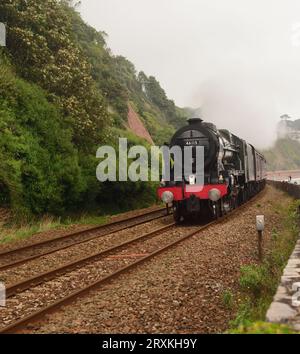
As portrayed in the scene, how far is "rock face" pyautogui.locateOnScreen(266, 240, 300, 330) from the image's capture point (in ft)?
15.7

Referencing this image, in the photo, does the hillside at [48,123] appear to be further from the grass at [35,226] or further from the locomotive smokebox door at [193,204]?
the locomotive smokebox door at [193,204]

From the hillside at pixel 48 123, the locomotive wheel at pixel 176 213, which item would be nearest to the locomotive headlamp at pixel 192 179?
the locomotive wheel at pixel 176 213

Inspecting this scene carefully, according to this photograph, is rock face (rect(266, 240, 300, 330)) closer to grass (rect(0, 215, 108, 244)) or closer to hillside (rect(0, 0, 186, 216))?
grass (rect(0, 215, 108, 244))

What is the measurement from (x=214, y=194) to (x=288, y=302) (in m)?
10.0

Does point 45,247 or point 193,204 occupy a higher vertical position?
point 193,204

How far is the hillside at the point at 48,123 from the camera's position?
1570cm

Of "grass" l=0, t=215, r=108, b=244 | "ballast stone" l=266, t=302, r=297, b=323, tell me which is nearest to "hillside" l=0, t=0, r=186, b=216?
"grass" l=0, t=215, r=108, b=244

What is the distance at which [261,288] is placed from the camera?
6934mm

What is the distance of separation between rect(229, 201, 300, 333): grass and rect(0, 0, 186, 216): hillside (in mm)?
8655

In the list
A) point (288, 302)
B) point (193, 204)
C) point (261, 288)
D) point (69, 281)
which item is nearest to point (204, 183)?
point (193, 204)

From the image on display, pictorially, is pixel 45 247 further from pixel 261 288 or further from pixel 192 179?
pixel 261 288

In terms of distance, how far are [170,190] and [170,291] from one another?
28.3 feet

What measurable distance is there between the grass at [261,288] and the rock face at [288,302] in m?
0.16

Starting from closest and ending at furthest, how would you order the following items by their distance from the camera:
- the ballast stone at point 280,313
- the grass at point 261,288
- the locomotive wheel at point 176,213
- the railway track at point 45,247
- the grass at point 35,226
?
the grass at point 261,288 → the ballast stone at point 280,313 → the railway track at point 45,247 → the grass at point 35,226 → the locomotive wheel at point 176,213
